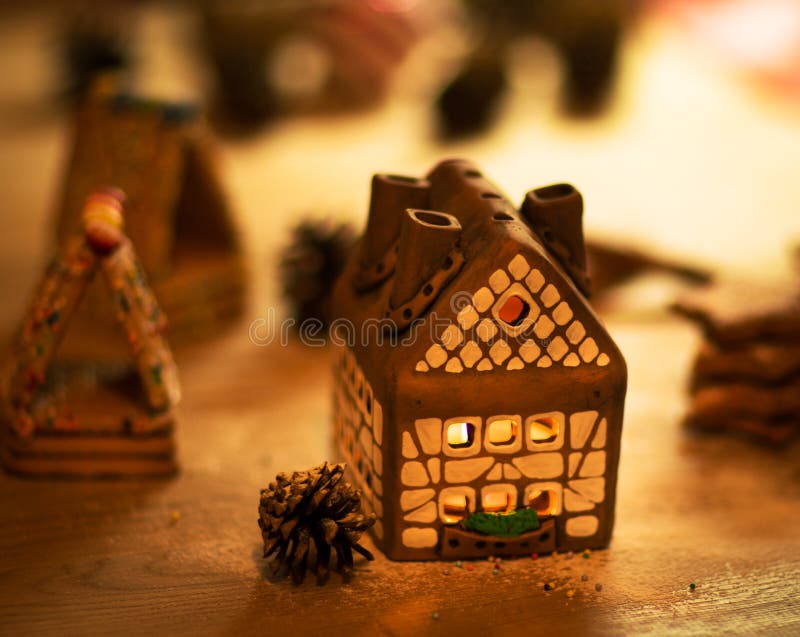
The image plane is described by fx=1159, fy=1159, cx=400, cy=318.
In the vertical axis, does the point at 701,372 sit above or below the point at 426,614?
above

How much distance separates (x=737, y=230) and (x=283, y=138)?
236 cm

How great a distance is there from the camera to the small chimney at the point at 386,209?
2645 millimetres

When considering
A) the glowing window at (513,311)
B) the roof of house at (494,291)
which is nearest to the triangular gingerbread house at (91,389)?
the roof of house at (494,291)

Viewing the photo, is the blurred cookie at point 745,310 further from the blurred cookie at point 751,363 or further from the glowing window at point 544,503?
the glowing window at point 544,503

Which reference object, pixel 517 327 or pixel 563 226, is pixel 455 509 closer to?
pixel 517 327

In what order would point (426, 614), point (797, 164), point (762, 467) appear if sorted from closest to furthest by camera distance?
point (426, 614) < point (762, 467) < point (797, 164)

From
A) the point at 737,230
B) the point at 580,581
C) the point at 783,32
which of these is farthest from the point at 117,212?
the point at 783,32

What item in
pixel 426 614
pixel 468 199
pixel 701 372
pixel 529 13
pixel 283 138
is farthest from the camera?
pixel 529 13

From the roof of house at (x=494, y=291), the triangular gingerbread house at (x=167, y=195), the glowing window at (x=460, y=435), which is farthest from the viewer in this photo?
the triangular gingerbread house at (x=167, y=195)

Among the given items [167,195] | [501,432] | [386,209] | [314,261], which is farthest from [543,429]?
[167,195]

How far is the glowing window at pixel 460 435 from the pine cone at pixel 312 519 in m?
0.24

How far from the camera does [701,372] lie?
10.9ft

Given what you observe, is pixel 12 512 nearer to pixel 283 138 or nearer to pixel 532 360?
pixel 532 360

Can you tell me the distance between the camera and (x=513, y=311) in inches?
97.9
